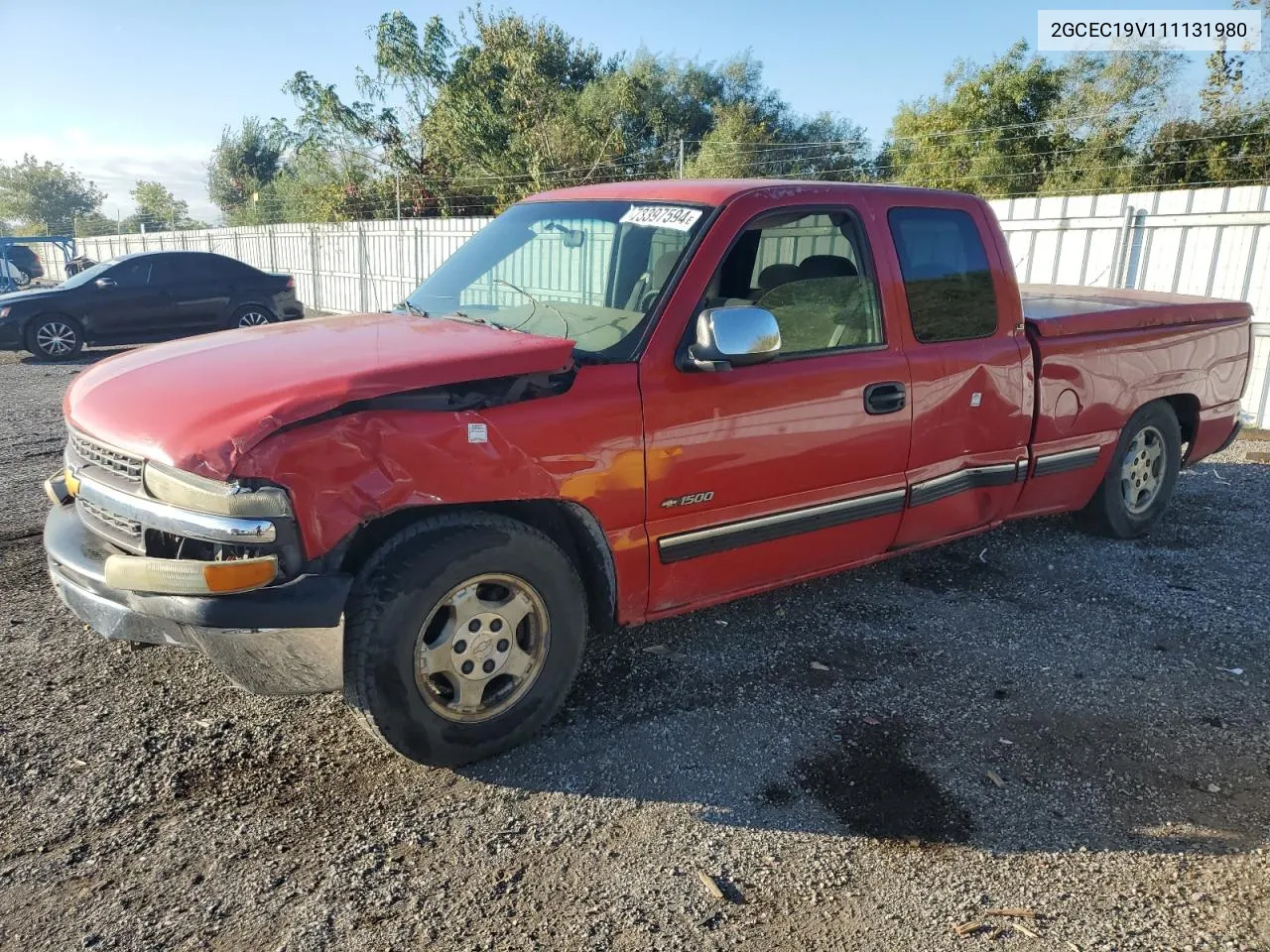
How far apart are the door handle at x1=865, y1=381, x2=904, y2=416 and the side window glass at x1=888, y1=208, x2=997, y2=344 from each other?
316 mm

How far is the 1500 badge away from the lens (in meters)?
3.41

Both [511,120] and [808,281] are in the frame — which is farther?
[511,120]

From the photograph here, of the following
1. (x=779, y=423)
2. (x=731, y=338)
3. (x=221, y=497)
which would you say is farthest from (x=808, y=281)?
(x=221, y=497)

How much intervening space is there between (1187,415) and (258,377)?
5.45 m

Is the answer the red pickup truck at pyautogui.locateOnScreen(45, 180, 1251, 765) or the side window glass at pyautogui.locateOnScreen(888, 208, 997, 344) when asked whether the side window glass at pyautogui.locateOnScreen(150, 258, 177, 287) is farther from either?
the side window glass at pyautogui.locateOnScreen(888, 208, 997, 344)

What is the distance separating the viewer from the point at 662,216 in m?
3.70

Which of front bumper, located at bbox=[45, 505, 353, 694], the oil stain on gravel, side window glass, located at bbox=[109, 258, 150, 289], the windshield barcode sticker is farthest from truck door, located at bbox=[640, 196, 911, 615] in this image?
side window glass, located at bbox=[109, 258, 150, 289]

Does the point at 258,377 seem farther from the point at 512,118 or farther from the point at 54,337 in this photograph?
the point at 512,118

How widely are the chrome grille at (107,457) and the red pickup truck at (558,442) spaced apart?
18 mm

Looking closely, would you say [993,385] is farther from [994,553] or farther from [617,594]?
[617,594]

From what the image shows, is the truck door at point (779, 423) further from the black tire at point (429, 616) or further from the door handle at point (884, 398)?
the black tire at point (429, 616)

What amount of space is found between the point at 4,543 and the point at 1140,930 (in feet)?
18.8

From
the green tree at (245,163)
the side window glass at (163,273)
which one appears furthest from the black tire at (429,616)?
the green tree at (245,163)

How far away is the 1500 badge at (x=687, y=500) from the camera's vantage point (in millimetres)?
3406
